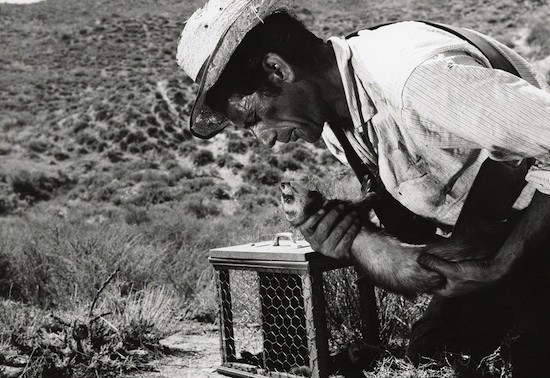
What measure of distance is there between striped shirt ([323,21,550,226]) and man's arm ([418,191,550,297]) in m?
0.06

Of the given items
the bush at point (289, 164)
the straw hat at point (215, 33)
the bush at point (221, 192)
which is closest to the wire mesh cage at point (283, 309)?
the straw hat at point (215, 33)

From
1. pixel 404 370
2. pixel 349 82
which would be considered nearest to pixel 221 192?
pixel 404 370

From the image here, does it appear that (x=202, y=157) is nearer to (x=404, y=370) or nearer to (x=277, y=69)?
(x=404, y=370)

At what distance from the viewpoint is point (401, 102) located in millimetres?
1471

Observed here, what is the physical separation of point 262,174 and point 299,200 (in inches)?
587

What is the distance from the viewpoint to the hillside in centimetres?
429

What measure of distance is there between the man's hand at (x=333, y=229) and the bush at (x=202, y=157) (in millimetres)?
16092

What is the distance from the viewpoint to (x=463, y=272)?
1542 millimetres

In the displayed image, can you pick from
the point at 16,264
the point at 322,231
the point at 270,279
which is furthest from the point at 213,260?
the point at 16,264

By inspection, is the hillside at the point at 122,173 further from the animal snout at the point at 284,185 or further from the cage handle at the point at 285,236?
the animal snout at the point at 284,185

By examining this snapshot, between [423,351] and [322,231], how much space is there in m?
1.15

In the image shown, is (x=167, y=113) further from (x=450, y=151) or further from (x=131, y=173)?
(x=450, y=151)

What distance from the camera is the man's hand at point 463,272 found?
1.52 m

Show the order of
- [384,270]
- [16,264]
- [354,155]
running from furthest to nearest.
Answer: [16,264] → [354,155] → [384,270]
